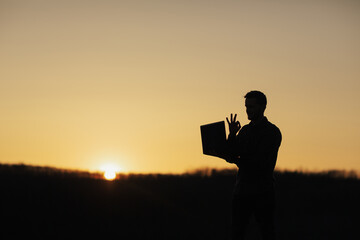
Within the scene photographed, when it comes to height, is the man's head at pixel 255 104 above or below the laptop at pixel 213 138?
above

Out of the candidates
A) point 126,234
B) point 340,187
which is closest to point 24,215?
point 126,234

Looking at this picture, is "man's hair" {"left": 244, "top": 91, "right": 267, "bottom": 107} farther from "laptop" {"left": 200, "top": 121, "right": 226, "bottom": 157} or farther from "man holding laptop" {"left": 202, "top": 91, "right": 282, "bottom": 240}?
"laptop" {"left": 200, "top": 121, "right": 226, "bottom": 157}

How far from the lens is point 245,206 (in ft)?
20.0

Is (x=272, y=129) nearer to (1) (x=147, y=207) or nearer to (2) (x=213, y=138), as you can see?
(2) (x=213, y=138)

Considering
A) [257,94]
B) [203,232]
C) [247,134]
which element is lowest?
[203,232]

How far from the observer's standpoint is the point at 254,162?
5.96 meters

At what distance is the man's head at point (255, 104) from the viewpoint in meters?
6.01

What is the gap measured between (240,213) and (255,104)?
1.15m

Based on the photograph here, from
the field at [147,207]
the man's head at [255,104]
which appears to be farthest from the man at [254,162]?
the field at [147,207]

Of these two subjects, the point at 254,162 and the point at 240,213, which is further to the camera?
the point at 240,213

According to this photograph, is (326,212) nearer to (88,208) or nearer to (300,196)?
(300,196)

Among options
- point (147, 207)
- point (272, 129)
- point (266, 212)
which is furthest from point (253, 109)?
point (147, 207)

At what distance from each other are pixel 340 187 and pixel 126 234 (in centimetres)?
1239

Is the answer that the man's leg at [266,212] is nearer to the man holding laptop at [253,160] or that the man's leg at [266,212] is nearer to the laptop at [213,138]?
the man holding laptop at [253,160]
